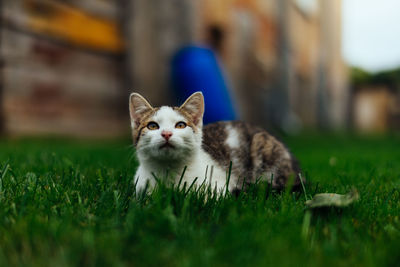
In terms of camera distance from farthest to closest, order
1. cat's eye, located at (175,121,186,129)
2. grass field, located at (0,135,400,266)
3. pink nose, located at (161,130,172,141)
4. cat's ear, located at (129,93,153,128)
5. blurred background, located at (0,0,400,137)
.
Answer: blurred background, located at (0,0,400,137)
cat's ear, located at (129,93,153,128)
cat's eye, located at (175,121,186,129)
pink nose, located at (161,130,172,141)
grass field, located at (0,135,400,266)

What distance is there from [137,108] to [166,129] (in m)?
0.30

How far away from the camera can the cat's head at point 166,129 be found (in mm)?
1787

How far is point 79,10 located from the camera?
5.75 m

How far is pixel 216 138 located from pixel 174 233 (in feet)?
3.78

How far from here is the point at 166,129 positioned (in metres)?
1.82

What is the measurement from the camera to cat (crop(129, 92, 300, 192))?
181 cm

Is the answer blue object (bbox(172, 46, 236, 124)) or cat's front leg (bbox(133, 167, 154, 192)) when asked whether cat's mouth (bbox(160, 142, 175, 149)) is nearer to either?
cat's front leg (bbox(133, 167, 154, 192))

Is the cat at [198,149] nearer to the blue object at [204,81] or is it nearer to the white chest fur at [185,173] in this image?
the white chest fur at [185,173]

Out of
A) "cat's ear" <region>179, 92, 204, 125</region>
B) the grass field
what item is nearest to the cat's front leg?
the grass field

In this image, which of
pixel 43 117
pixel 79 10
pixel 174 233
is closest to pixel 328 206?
pixel 174 233

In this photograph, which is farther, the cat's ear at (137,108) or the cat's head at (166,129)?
the cat's ear at (137,108)

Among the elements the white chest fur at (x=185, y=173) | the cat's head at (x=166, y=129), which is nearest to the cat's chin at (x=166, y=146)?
the cat's head at (x=166, y=129)

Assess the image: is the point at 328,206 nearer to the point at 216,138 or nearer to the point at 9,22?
the point at 216,138

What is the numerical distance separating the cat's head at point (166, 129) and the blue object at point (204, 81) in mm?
4109
